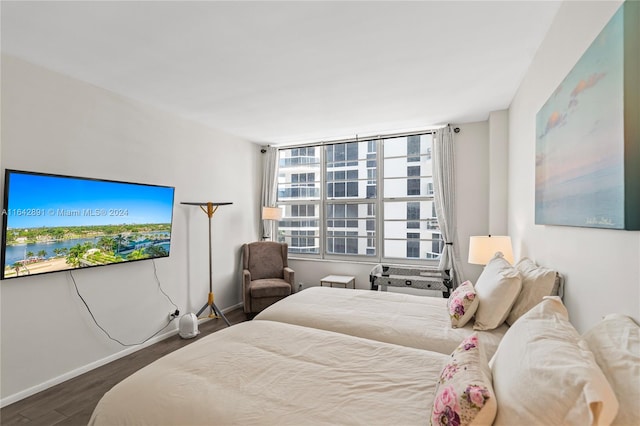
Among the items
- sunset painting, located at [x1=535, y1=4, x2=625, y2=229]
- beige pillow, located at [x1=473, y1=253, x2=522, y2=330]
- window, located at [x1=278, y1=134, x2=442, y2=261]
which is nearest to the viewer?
sunset painting, located at [x1=535, y1=4, x2=625, y2=229]

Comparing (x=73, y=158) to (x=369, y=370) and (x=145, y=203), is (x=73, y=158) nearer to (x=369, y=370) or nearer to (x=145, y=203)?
(x=145, y=203)

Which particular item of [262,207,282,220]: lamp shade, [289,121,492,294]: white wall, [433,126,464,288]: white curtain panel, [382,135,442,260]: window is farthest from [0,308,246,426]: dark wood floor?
[289,121,492,294]: white wall

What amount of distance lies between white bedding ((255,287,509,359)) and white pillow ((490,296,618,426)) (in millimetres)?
715

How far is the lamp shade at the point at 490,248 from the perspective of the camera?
9.61 feet

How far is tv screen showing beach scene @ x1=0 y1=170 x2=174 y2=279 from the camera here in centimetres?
225

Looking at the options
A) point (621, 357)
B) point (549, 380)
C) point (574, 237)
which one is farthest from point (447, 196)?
point (549, 380)

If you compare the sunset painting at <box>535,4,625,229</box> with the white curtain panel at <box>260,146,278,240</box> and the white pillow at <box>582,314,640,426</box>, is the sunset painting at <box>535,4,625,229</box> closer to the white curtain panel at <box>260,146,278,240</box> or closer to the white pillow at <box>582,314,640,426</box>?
the white pillow at <box>582,314,640,426</box>

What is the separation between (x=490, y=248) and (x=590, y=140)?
74.7 inches

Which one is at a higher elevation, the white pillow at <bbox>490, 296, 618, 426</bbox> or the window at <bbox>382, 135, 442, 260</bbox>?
the window at <bbox>382, 135, 442, 260</bbox>

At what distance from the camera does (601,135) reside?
1164mm

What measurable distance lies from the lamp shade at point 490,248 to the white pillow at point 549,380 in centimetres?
189

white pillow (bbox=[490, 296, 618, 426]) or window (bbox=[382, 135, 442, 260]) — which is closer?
white pillow (bbox=[490, 296, 618, 426])

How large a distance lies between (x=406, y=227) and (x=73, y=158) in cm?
402

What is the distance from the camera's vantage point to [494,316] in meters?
1.94
